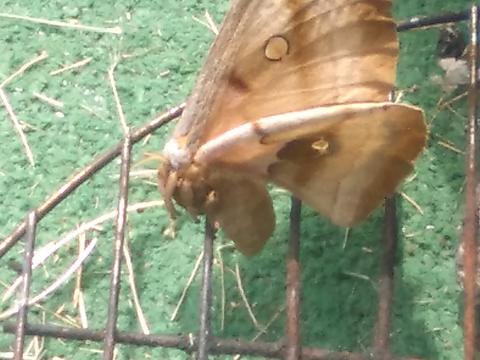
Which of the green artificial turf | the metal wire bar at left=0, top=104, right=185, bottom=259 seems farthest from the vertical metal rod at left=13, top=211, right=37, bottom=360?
the green artificial turf

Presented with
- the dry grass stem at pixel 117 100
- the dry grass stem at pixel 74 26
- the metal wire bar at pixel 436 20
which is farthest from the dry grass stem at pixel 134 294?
the metal wire bar at pixel 436 20

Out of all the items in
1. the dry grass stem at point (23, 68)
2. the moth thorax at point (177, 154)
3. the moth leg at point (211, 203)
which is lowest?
the moth leg at point (211, 203)

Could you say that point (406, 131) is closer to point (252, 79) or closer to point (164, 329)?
point (252, 79)

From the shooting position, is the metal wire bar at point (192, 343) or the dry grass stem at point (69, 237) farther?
the dry grass stem at point (69, 237)

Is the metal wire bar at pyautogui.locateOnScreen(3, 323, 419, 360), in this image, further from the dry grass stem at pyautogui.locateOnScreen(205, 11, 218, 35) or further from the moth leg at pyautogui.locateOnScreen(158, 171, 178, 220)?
the dry grass stem at pyautogui.locateOnScreen(205, 11, 218, 35)

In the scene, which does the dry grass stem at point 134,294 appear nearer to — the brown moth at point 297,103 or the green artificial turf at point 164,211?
the green artificial turf at point 164,211

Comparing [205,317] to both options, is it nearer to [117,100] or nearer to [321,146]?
[321,146]

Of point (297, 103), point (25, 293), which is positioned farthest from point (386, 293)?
point (25, 293)
